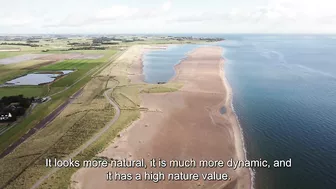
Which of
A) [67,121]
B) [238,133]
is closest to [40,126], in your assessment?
[67,121]

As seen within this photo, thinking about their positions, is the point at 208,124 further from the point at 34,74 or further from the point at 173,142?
the point at 34,74

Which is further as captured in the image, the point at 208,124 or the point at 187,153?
the point at 208,124

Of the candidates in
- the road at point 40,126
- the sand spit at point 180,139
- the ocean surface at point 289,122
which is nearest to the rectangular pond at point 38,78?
the road at point 40,126

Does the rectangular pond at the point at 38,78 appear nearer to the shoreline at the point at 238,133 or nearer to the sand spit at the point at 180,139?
the sand spit at the point at 180,139

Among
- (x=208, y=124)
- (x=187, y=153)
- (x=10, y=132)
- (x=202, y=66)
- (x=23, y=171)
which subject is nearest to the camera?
(x=23, y=171)

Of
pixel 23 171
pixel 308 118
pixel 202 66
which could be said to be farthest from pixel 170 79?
pixel 23 171

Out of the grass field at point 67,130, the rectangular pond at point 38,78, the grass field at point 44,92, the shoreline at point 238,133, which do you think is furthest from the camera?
the rectangular pond at point 38,78

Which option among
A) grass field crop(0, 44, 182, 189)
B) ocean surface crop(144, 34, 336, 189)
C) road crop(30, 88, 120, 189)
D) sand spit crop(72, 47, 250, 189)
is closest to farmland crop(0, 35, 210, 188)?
grass field crop(0, 44, 182, 189)
